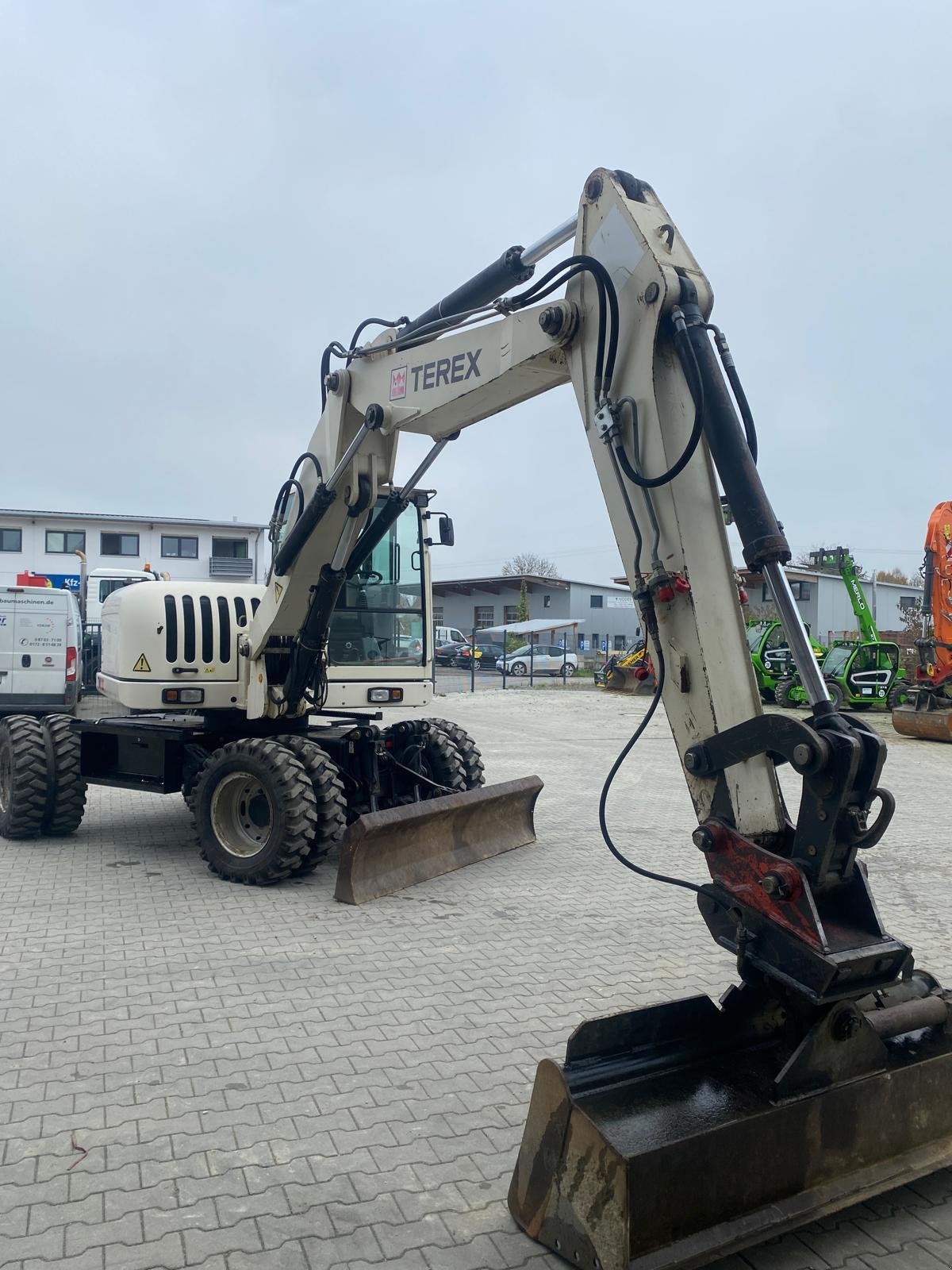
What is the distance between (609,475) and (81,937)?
4116 millimetres

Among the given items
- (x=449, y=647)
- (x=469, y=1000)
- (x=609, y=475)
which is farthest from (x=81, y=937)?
(x=449, y=647)

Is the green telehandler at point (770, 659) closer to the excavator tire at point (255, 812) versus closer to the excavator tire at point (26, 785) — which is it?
the excavator tire at point (255, 812)

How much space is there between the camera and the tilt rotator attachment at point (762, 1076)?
2869 mm

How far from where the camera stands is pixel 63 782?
27.4ft

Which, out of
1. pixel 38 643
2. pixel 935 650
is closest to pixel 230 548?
pixel 38 643

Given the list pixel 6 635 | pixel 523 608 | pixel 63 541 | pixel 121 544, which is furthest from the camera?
pixel 523 608

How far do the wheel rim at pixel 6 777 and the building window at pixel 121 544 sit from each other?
116 feet

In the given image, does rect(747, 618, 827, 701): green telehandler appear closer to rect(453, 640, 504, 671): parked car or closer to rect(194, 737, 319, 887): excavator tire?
rect(453, 640, 504, 671): parked car

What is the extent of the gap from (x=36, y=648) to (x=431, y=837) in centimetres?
794

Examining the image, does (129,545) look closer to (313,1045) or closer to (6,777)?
(6,777)

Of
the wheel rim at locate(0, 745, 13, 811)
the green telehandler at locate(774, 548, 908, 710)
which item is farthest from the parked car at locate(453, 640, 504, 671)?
the wheel rim at locate(0, 745, 13, 811)

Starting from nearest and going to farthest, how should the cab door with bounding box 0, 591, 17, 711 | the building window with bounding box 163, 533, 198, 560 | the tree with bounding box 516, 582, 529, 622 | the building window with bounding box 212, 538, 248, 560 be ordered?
the cab door with bounding box 0, 591, 17, 711, the building window with bounding box 163, 533, 198, 560, the building window with bounding box 212, 538, 248, 560, the tree with bounding box 516, 582, 529, 622

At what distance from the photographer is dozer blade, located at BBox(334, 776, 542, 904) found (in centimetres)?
672

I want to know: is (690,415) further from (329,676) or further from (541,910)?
(329,676)
